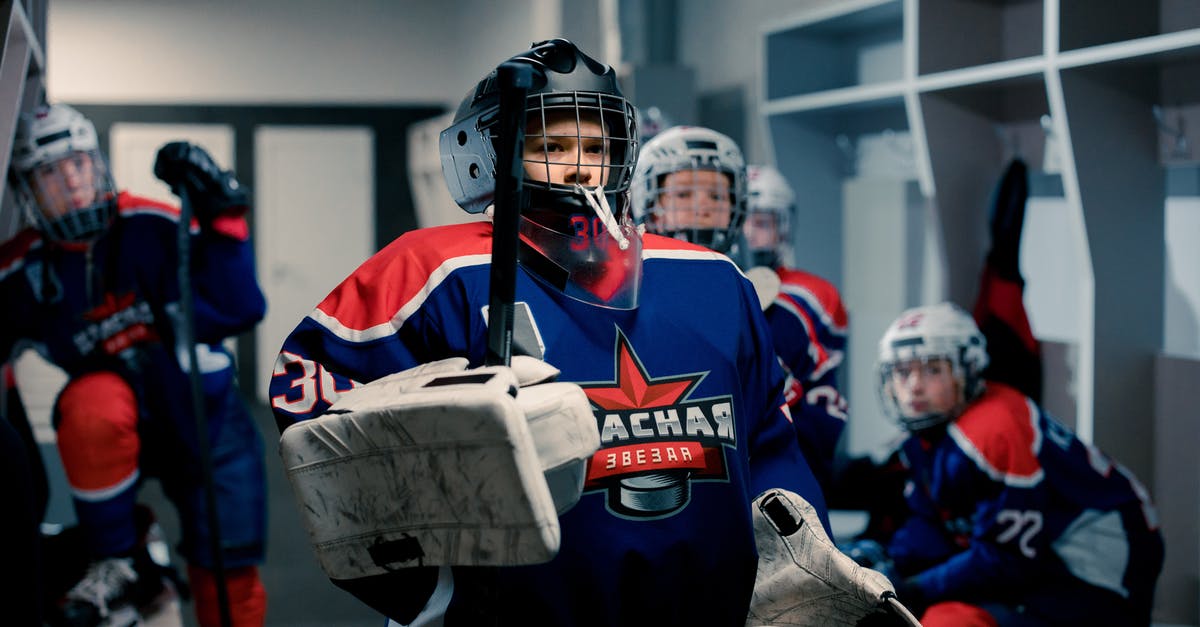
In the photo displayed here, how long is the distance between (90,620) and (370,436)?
1795 millimetres

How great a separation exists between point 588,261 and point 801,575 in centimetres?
45

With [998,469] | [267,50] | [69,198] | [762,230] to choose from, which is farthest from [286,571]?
[267,50]

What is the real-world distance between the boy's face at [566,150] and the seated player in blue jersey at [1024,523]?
1438mm

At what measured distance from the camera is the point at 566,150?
4.22 ft

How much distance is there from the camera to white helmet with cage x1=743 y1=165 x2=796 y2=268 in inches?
114

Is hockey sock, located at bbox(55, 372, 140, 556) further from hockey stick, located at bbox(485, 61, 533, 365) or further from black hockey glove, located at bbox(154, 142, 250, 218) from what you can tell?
hockey stick, located at bbox(485, 61, 533, 365)

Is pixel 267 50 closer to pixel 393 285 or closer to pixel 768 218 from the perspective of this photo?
pixel 768 218

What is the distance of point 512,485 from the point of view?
937 millimetres

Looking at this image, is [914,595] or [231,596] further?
[231,596]

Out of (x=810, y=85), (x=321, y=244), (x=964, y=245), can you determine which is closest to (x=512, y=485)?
(x=964, y=245)

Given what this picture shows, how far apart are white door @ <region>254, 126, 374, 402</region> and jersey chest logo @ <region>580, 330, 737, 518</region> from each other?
6111 mm

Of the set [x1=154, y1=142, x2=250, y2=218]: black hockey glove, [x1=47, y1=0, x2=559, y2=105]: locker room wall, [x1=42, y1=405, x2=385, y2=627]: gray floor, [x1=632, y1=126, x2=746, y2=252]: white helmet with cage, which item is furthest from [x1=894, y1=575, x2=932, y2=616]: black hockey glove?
[x1=47, y1=0, x2=559, y2=105]: locker room wall

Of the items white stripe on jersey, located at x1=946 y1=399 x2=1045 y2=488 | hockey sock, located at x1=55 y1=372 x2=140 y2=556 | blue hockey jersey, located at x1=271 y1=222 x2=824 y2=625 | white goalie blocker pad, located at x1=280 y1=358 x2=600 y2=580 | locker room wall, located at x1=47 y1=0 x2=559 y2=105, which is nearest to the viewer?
white goalie blocker pad, located at x1=280 y1=358 x2=600 y2=580

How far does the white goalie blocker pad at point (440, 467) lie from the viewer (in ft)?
3.07
